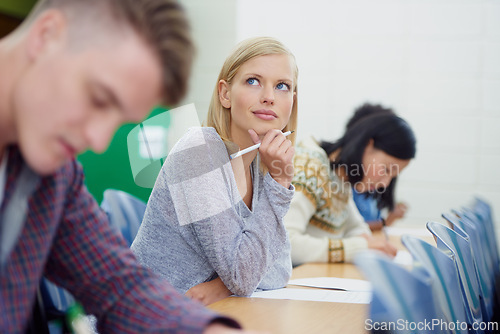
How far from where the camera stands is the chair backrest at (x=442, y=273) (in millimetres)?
848

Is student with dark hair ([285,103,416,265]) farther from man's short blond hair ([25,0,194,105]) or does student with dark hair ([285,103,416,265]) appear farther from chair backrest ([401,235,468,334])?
man's short blond hair ([25,0,194,105])

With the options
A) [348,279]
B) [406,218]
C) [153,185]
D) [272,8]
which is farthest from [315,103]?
[153,185]

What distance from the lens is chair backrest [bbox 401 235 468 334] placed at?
0.85 m

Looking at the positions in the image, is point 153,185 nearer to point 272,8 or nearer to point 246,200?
point 246,200

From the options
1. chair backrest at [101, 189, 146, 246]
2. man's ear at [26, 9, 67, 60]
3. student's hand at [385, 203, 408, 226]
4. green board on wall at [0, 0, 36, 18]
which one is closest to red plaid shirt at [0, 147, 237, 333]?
man's ear at [26, 9, 67, 60]

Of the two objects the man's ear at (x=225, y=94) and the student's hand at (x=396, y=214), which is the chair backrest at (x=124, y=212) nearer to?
the man's ear at (x=225, y=94)

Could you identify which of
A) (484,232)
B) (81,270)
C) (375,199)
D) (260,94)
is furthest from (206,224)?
(375,199)

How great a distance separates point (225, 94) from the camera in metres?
1.50

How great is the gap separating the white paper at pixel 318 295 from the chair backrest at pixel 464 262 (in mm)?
222

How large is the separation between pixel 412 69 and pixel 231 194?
3234 millimetres

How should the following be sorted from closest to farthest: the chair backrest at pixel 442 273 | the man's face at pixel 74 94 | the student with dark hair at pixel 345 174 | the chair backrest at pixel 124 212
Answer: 1. the man's face at pixel 74 94
2. the chair backrest at pixel 442 273
3. the chair backrest at pixel 124 212
4. the student with dark hair at pixel 345 174

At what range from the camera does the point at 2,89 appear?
0.60m

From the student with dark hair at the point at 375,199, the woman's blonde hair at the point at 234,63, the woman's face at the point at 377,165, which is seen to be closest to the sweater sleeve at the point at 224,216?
the woman's blonde hair at the point at 234,63

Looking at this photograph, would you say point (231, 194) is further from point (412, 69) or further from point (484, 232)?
point (412, 69)
